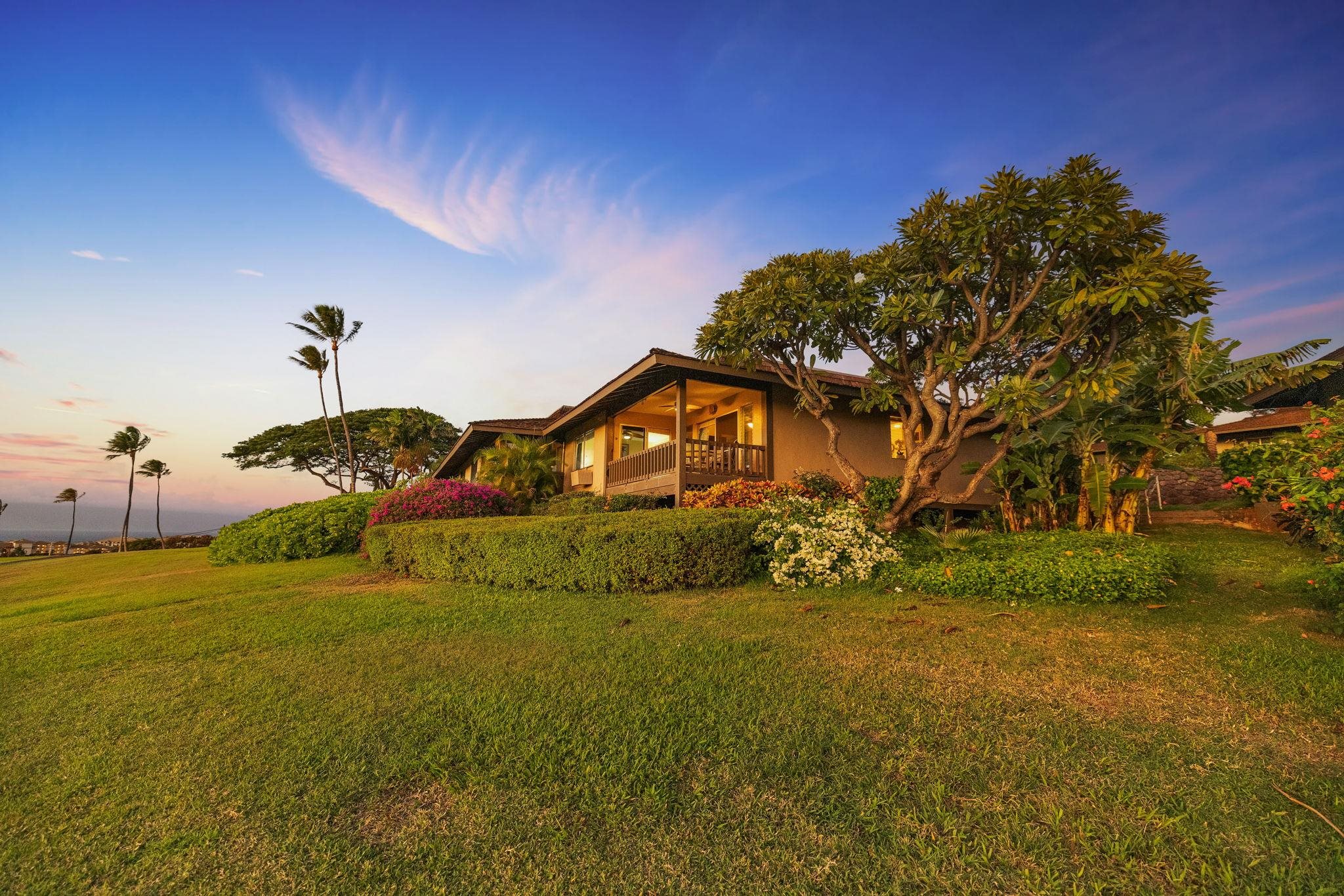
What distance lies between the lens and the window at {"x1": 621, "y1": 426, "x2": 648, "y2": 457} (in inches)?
747

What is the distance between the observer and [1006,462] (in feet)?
34.4

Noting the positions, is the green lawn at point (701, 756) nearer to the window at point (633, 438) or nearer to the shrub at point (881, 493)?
the shrub at point (881, 493)

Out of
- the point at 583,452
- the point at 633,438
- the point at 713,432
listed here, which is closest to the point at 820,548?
the point at 713,432

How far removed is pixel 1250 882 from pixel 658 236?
1280 cm

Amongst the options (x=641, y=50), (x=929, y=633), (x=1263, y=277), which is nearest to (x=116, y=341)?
(x=641, y=50)

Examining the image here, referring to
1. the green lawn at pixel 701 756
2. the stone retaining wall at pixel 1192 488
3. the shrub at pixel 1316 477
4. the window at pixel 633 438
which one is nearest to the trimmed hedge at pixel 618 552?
the green lawn at pixel 701 756

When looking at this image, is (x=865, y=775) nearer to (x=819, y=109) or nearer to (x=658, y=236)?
(x=819, y=109)

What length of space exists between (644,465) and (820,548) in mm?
7841

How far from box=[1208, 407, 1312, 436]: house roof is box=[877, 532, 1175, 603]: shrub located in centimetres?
1143

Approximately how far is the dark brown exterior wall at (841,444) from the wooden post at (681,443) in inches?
103

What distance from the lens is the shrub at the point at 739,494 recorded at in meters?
11.6

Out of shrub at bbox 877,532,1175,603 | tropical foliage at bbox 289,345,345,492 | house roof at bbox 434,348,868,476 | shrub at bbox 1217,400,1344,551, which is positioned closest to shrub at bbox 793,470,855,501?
house roof at bbox 434,348,868,476

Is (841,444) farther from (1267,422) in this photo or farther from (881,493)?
(1267,422)

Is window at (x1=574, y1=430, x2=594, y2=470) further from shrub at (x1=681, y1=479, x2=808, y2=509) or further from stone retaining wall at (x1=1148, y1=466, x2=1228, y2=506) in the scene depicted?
stone retaining wall at (x1=1148, y1=466, x2=1228, y2=506)
